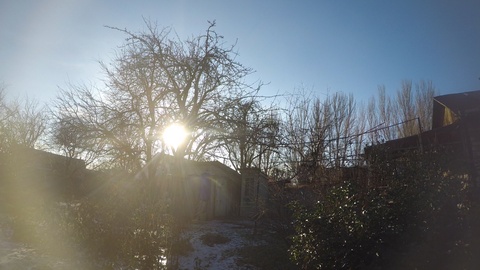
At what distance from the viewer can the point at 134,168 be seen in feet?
55.1

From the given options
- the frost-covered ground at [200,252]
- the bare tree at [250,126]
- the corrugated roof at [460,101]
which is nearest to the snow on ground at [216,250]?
the frost-covered ground at [200,252]

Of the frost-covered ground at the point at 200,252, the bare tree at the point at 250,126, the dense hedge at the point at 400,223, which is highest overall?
the bare tree at the point at 250,126

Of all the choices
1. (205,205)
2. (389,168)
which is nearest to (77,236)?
(389,168)

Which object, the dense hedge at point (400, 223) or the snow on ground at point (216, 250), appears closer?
the dense hedge at point (400, 223)

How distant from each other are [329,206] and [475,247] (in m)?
2.49

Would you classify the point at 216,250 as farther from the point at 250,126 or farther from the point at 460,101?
the point at 460,101

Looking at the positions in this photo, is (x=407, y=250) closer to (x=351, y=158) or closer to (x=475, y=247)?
(x=475, y=247)

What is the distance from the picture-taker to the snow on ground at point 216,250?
10427 millimetres

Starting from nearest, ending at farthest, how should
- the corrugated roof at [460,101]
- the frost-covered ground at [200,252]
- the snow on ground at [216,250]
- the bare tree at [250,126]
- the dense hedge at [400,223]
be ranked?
the dense hedge at [400,223] → the frost-covered ground at [200,252] → the snow on ground at [216,250] → the corrugated roof at [460,101] → the bare tree at [250,126]

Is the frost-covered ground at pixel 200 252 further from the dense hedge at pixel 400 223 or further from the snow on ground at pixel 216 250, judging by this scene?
the dense hedge at pixel 400 223

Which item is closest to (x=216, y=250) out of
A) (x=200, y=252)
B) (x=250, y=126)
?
(x=200, y=252)

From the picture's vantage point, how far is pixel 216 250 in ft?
40.6

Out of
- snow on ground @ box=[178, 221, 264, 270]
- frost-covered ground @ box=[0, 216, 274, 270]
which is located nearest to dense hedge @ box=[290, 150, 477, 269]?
snow on ground @ box=[178, 221, 264, 270]

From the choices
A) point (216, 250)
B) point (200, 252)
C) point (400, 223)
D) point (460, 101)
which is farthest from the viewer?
point (460, 101)
